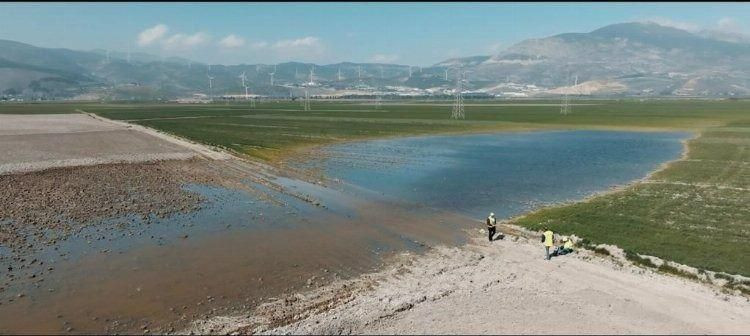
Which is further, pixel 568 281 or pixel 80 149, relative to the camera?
pixel 80 149

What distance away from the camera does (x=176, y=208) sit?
113 ft

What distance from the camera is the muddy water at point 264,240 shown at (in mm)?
18969

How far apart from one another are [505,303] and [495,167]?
33.8 metres

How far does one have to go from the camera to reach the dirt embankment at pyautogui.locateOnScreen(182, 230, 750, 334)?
1688cm

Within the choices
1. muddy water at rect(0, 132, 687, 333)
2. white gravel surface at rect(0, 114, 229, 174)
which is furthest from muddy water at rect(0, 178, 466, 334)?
white gravel surface at rect(0, 114, 229, 174)

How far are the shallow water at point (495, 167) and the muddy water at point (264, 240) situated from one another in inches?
8.3

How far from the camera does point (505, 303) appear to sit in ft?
61.3

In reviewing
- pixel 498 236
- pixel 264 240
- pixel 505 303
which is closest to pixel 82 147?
pixel 264 240

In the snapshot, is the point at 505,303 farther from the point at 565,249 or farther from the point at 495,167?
the point at 495,167

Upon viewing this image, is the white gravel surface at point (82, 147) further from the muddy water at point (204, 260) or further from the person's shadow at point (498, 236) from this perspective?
the person's shadow at point (498, 236)

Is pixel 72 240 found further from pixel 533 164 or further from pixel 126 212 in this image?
pixel 533 164

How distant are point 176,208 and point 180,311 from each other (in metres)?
17.5

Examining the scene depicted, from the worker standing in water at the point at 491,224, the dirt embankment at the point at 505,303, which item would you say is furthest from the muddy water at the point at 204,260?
the dirt embankment at the point at 505,303

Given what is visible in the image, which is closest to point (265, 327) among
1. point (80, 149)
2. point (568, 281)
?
point (568, 281)
